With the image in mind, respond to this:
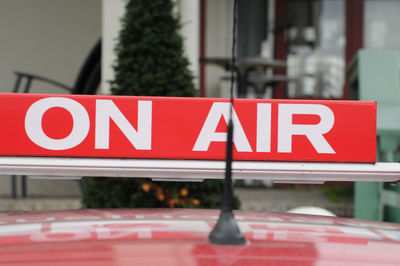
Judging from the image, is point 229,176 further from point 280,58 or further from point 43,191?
point 280,58

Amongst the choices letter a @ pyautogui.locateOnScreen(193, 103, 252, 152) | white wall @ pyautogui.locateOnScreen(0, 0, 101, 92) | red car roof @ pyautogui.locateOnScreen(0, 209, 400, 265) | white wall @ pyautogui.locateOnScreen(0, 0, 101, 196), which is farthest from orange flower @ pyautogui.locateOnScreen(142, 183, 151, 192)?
white wall @ pyautogui.locateOnScreen(0, 0, 101, 92)

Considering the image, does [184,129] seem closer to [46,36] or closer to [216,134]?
[216,134]

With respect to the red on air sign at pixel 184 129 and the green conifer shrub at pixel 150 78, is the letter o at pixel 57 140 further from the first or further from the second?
the green conifer shrub at pixel 150 78

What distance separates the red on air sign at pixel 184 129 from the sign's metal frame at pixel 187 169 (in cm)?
2

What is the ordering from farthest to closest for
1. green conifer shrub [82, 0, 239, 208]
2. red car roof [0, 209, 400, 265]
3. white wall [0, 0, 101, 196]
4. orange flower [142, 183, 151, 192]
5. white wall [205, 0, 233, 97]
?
white wall [205, 0, 233, 97] → white wall [0, 0, 101, 196] → green conifer shrub [82, 0, 239, 208] → orange flower [142, 183, 151, 192] → red car roof [0, 209, 400, 265]

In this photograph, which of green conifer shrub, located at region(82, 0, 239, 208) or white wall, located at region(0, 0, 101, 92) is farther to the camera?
white wall, located at region(0, 0, 101, 92)

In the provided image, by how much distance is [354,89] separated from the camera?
176 inches

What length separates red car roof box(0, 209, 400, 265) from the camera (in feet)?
2.51

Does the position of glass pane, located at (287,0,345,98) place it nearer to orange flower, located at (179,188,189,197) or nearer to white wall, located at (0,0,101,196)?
white wall, located at (0,0,101,196)

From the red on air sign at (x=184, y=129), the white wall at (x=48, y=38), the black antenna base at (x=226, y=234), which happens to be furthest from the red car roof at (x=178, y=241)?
the white wall at (x=48, y=38)

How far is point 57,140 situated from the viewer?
107cm

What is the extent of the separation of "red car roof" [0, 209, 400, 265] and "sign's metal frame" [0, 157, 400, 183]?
97 mm

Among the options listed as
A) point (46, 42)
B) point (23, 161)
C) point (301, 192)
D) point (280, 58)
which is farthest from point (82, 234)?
point (280, 58)

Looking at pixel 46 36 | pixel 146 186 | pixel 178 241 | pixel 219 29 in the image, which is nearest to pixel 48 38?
pixel 46 36
